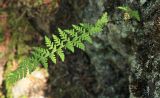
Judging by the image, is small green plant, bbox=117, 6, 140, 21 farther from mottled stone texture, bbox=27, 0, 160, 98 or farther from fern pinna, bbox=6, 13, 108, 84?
fern pinna, bbox=6, 13, 108, 84

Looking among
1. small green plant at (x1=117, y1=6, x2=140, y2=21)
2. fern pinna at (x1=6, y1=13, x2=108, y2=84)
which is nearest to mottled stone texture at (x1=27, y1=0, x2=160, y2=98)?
small green plant at (x1=117, y1=6, x2=140, y2=21)

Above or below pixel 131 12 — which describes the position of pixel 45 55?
below

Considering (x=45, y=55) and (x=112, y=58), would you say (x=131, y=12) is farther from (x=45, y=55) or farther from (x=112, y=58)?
(x=112, y=58)

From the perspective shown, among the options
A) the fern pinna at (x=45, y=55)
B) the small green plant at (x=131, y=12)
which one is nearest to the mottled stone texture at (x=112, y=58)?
the small green plant at (x=131, y=12)

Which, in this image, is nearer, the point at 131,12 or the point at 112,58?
the point at 131,12

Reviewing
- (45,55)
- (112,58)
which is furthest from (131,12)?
(112,58)

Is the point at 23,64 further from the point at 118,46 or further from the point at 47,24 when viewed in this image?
the point at 47,24

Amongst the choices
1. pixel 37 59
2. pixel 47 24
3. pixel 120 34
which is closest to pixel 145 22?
pixel 120 34

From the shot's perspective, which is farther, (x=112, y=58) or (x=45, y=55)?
(x=112, y=58)

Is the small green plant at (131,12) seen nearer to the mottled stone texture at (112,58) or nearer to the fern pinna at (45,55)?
the mottled stone texture at (112,58)
